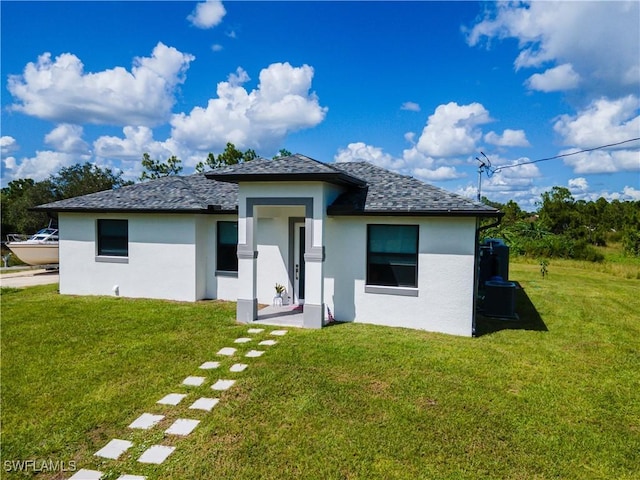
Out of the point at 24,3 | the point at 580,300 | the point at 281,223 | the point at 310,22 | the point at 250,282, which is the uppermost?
the point at 310,22

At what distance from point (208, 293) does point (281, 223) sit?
3557 millimetres

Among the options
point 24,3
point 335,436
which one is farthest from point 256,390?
point 24,3

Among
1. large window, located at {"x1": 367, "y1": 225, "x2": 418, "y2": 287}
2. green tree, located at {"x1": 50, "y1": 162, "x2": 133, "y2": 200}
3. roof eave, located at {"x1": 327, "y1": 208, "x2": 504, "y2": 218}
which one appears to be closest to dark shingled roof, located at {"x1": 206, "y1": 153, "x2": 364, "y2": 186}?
roof eave, located at {"x1": 327, "y1": 208, "x2": 504, "y2": 218}

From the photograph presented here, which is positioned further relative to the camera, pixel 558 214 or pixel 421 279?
pixel 558 214

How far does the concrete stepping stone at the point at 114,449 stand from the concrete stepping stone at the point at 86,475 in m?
0.25

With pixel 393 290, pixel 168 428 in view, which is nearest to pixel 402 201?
pixel 393 290

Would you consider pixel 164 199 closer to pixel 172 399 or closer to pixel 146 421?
pixel 172 399

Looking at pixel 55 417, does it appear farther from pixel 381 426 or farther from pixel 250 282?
pixel 250 282

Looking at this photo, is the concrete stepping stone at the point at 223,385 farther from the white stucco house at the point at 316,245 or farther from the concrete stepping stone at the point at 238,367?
the white stucco house at the point at 316,245

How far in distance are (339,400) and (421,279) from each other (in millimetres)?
4717

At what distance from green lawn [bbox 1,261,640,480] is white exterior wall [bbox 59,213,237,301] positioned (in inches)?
97.7

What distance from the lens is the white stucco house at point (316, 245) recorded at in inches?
367

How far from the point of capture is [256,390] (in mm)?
5910

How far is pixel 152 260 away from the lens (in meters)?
12.6
